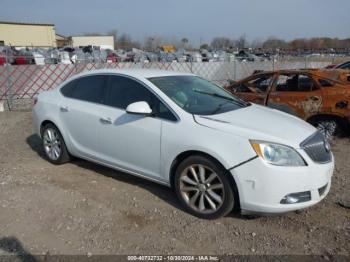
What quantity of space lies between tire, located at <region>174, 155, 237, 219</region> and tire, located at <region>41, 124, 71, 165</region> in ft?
7.19

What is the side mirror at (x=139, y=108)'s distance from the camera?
3885mm

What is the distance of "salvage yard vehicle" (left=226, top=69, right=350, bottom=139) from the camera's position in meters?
6.23

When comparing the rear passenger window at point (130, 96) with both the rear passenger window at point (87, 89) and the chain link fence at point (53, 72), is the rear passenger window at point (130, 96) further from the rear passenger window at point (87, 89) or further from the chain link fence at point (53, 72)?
the chain link fence at point (53, 72)

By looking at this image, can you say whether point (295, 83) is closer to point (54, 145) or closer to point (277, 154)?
point (277, 154)

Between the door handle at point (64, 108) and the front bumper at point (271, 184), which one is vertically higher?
the door handle at point (64, 108)

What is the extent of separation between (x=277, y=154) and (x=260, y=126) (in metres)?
0.41

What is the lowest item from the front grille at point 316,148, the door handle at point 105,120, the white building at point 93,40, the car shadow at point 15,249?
the car shadow at point 15,249

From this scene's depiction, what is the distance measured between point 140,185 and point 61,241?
1.45 metres

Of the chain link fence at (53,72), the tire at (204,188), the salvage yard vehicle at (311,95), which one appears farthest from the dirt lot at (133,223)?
the chain link fence at (53,72)

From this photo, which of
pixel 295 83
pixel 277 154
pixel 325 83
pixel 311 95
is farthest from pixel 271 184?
pixel 295 83

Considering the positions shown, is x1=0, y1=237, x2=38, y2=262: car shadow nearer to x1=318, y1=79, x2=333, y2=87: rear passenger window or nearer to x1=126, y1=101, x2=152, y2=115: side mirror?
x1=126, y1=101, x2=152, y2=115: side mirror

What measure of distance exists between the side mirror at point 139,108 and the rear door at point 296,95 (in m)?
3.22

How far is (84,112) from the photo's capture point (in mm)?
4711

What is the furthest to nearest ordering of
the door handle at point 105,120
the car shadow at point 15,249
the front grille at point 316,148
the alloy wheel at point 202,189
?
1. the door handle at point 105,120
2. the alloy wheel at point 202,189
3. the front grille at point 316,148
4. the car shadow at point 15,249
